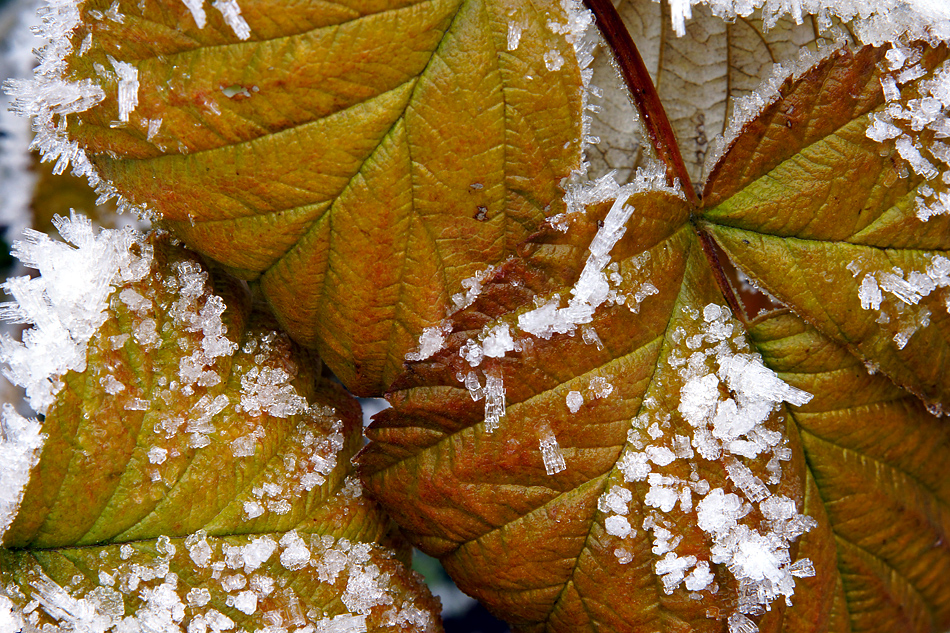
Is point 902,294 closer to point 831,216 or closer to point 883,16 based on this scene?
point 831,216

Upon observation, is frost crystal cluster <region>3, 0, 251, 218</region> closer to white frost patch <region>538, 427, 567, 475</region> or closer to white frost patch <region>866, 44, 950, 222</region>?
white frost patch <region>538, 427, 567, 475</region>

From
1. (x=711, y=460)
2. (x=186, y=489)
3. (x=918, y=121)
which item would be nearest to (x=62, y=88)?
(x=186, y=489)

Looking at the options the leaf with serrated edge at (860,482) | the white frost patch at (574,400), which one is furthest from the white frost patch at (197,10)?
the leaf with serrated edge at (860,482)

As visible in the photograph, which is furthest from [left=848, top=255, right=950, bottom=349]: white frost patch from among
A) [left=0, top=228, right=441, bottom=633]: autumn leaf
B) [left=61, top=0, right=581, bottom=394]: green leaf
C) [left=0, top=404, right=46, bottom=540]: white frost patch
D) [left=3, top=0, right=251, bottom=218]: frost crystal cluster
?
[left=0, top=404, right=46, bottom=540]: white frost patch

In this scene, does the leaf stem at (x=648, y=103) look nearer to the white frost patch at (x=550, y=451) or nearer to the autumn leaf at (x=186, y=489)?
the white frost patch at (x=550, y=451)

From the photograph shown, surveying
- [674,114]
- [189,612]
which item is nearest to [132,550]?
[189,612]

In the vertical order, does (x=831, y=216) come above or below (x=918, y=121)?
below
